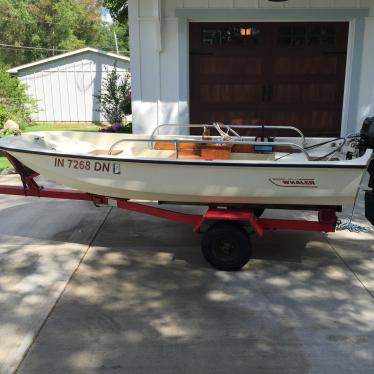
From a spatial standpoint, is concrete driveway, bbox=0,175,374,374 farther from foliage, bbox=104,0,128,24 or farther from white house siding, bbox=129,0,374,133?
foliage, bbox=104,0,128,24

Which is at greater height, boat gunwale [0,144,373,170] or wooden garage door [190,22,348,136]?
wooden garage door [190,22,348,136]

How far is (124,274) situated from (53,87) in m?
18.2

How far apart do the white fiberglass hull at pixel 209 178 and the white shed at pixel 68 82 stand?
16.7m

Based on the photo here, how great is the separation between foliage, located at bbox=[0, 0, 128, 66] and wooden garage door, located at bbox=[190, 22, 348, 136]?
1003 inches

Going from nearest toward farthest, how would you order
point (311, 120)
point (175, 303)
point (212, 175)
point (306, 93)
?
point (175, 303), point (212, 175), point (306, 93), point (311, 120)

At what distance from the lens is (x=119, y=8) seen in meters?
15.8

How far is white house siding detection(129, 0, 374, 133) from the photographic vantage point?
8195 mm

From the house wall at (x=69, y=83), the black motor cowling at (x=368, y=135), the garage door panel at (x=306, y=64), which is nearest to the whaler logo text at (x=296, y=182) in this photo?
the black motor cowling at (x=368, y=135)

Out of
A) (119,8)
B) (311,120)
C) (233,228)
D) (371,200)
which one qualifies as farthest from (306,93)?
(119,8)

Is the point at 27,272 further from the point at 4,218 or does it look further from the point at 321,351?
the point at 321,351

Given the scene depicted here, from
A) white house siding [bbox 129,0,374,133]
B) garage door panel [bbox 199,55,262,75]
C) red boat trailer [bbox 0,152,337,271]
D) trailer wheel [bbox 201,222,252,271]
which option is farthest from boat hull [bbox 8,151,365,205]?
garage door panel [bbox 199,55,262,75]

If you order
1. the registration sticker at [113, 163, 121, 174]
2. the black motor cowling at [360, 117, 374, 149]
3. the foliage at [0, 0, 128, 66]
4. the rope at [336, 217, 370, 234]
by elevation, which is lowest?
the rope at [336, 217, 370, 234]

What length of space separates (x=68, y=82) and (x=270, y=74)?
1420 cm

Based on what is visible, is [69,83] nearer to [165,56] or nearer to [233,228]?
[165,56]
